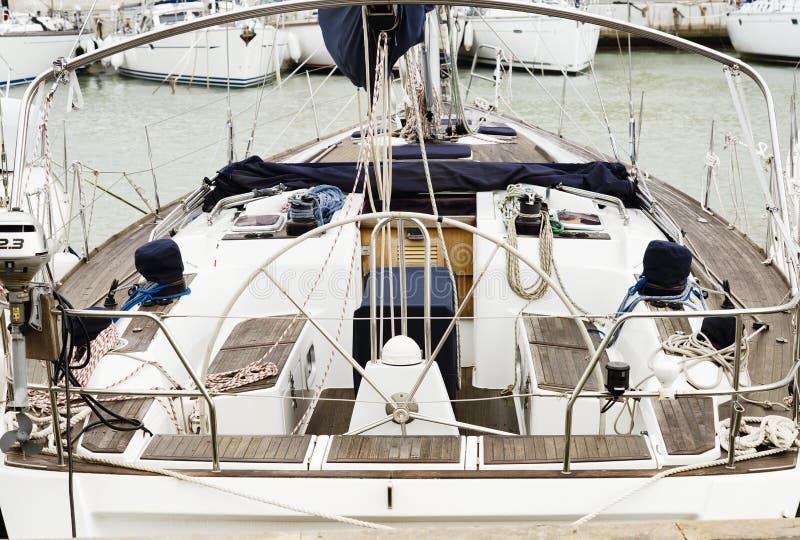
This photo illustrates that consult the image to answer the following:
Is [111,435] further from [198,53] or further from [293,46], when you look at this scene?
[293,46]

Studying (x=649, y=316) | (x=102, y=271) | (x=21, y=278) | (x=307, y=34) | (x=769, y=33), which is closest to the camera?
(x=21, y=278)

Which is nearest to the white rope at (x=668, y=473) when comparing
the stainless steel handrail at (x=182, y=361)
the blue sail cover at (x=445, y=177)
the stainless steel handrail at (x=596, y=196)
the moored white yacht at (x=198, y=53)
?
the stainless steel handrail at (x=182, y=361)

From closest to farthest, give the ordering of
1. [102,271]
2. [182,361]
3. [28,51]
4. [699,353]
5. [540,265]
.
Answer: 1. [182,361]
2. [699,353]
3. [540,265]
4. [102,271]
5. [28,51]

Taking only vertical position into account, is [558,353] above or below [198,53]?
below

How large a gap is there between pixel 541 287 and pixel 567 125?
A: 938 centimetres

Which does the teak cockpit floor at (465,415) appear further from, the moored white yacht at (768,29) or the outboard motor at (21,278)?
the moored white yacht at (768,29)

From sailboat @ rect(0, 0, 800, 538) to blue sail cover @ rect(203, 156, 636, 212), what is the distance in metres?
0.01

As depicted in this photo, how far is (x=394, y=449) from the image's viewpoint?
2.77 m

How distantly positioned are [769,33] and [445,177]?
17.7 m

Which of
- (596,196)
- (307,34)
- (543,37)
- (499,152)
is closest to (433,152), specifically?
(499,152)

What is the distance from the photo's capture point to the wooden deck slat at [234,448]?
2721 mm

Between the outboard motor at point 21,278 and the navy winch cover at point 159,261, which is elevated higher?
the outboard motor at point 21,278

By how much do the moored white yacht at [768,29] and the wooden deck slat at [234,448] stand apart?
19.8 meters

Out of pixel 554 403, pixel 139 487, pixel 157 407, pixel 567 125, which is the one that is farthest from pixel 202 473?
pixel 567 125
